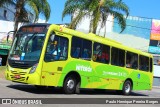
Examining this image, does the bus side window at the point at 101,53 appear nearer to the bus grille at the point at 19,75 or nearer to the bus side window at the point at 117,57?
the bus side window at the point at 117,57

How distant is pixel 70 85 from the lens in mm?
17688

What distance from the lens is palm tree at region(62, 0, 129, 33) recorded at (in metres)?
35.2

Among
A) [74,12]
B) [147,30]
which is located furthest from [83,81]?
[147,30]

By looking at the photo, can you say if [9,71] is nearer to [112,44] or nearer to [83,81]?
[83,81]

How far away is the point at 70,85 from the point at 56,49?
188 centimetres

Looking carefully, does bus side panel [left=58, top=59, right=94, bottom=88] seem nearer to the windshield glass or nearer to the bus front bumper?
the bus front bumper

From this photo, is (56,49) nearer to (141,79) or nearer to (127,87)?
(127,87)

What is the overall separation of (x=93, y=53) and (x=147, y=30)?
39991mm

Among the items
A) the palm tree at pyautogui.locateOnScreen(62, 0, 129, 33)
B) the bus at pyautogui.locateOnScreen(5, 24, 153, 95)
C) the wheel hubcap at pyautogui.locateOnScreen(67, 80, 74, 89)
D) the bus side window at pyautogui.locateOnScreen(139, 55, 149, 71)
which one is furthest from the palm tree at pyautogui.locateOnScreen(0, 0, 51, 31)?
the wheel hubcap at pyautogui.locateOnScreen(67, 80, 74, 89)

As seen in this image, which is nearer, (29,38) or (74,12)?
(29,38)

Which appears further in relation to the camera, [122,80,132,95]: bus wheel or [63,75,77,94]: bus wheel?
[122,80,132,95]: bus wheel

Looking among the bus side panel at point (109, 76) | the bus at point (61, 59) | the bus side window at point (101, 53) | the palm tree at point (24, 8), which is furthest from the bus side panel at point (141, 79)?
the palm tree at point (24, 8)

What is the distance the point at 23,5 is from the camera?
36.3 m

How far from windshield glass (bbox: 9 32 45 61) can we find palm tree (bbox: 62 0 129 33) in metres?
17.7
